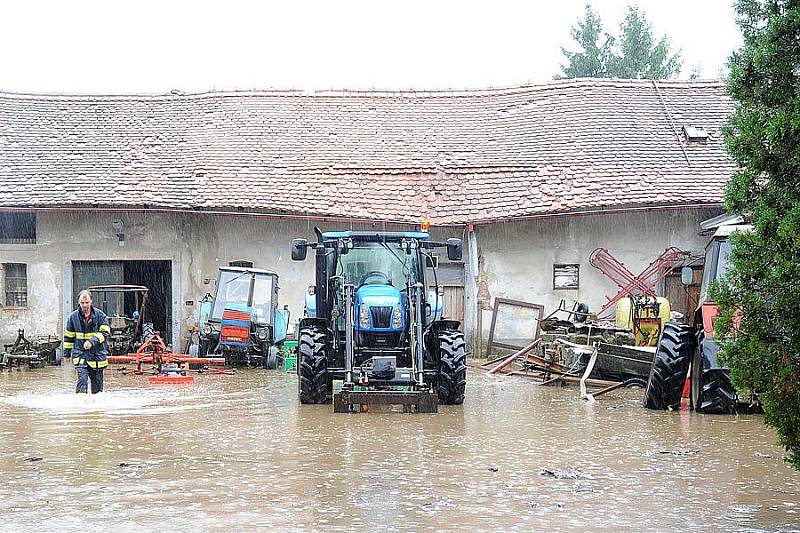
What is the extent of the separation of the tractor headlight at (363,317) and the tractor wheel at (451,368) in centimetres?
92

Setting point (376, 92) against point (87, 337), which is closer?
point (87, 337)

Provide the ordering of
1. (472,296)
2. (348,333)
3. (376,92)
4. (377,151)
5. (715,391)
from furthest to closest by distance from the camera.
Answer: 1. (376,92)
2. (377,151)
3. (472,296)
4. (348,333)
5. (715,391)

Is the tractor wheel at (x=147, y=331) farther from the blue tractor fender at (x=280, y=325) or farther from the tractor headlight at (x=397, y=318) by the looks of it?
the tractor headlight at (x=397, y=318)

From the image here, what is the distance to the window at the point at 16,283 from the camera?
23.7 m

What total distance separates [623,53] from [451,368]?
40.6 metres

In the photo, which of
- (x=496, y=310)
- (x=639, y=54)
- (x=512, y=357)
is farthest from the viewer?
(x=639, y=54)

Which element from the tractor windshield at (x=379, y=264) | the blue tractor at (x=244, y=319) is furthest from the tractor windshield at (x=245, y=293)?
the tractor windshield at (x=379, y=264)

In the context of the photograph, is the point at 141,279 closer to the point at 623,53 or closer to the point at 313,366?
the point at 313,366

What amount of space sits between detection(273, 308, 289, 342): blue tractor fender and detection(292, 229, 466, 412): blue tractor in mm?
7368

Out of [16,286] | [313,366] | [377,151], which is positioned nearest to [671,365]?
[313,366]

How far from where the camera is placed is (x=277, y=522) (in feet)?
23.2

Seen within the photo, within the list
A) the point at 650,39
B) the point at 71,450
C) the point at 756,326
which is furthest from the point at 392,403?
the point at 650,39

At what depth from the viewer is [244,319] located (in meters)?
20.9

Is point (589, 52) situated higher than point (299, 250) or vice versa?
point (589, 52)
